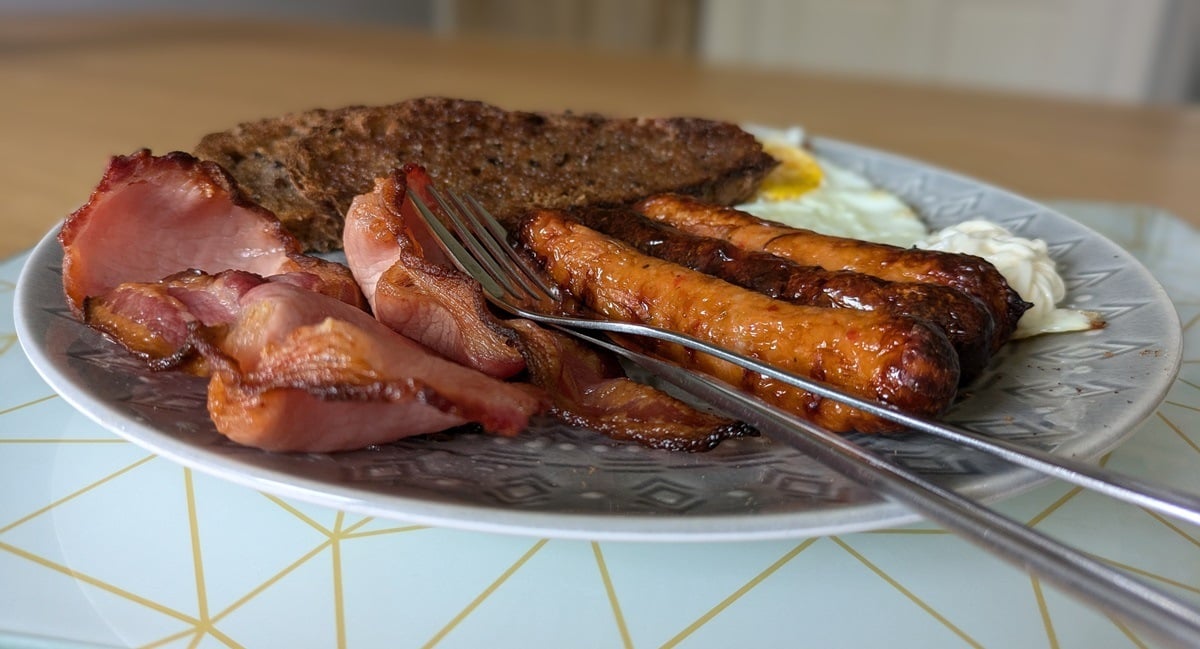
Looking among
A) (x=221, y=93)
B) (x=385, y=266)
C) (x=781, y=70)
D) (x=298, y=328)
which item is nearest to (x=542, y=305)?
(x=385, y=266)

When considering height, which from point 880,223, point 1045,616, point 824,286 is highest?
point 824,286

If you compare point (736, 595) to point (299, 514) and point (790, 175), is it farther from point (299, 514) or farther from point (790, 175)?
point (790, 175)

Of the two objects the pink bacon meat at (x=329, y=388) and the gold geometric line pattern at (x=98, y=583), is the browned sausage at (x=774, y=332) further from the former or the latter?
the gold geometric line pattern at (x=98, y=583)

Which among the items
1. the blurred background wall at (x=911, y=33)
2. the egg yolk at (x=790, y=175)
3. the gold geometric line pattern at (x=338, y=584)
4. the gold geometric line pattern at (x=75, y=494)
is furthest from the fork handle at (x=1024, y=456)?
the blurred background wall at (x=911, y=33)

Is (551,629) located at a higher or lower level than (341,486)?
lower

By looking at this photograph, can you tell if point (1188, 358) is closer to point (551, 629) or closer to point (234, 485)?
point (551, 629)

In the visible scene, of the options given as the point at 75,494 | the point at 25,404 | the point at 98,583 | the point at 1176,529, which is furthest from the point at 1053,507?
the point at 25,404

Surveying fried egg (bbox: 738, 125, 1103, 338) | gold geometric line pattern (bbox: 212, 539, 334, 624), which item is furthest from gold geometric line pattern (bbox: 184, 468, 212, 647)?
fried egg (bbox: 738, 125, 1103, 338)
